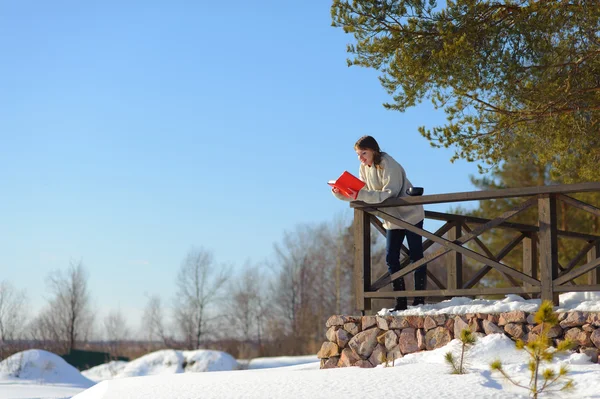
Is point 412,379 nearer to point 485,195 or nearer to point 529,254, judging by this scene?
point 485,195

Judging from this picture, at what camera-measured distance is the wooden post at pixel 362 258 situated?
27.8ft

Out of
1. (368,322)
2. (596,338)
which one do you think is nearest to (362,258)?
(368,322)

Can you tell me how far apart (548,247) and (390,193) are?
173 centimetres

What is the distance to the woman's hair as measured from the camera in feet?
27.8

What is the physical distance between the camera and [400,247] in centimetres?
873

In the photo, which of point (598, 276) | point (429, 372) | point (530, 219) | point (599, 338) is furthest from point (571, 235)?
point (530, 219)

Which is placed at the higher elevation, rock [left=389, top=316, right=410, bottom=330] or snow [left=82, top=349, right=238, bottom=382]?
rock [left=389, top=316, right=410, bottom=330]

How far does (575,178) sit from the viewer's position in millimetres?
16156

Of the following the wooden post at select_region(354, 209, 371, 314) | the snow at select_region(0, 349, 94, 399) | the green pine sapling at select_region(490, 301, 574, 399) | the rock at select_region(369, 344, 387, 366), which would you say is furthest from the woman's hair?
the snow at select_region(0, 349, 94, 399)

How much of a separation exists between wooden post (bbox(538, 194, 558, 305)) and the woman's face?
185cm

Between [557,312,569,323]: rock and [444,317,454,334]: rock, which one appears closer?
[557,312,569,323]: rock

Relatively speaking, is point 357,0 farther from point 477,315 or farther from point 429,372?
point 429,372

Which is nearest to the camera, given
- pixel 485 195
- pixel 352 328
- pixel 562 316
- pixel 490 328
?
pixel 562 316

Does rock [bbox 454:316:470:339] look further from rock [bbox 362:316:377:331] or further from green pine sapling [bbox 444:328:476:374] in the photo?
rock [bbox 362:316:377:331]
